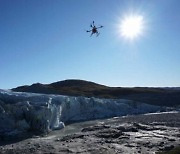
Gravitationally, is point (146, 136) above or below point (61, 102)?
below

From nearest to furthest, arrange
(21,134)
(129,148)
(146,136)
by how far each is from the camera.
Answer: (129,148) < (146,136) < (21,134)

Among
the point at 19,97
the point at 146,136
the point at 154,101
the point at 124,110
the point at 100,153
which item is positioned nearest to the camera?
the point at 100,153

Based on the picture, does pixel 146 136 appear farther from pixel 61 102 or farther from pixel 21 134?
pixel 61 102

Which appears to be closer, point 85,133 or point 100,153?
point 100,153

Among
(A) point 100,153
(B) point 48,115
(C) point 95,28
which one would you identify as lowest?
(A) point 100,153

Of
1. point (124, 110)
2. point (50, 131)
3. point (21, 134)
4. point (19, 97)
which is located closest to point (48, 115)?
point (50, 131)

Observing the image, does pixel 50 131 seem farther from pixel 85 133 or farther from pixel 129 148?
pixel 129 148
